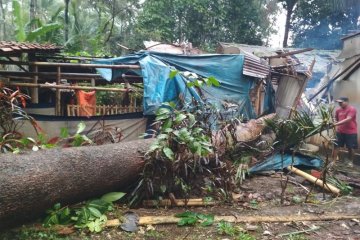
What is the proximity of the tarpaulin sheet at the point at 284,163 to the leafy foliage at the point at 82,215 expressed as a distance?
3229 mm

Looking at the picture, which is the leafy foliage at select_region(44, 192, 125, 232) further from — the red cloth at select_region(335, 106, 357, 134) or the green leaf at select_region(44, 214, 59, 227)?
the red cloth at select_region(335, 106, 357, 134)

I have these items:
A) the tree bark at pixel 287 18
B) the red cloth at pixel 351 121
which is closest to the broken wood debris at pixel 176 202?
the red cloth at pixel 351 121

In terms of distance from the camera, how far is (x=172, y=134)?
4.41 m

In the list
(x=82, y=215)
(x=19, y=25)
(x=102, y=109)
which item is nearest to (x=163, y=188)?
(x=82, y=215)

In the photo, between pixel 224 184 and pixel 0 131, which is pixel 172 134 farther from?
pixel 0 131

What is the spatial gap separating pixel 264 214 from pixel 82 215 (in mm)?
2221

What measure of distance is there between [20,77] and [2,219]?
482 cm

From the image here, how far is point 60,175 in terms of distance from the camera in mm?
3670

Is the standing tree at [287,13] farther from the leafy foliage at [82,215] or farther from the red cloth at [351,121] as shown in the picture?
the leafy foliage at [82,215]

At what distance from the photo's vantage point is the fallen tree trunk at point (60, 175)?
3.23 meters

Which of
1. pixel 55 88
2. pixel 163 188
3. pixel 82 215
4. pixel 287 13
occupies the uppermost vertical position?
pixel 287 13

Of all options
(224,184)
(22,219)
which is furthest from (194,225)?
(22,219)

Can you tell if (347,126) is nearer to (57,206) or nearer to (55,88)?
(55,88)

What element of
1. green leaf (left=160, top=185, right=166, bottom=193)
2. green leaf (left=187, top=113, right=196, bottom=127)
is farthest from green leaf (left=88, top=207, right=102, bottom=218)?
green leaf (left=187, top=113, right=196, bottom=127)
